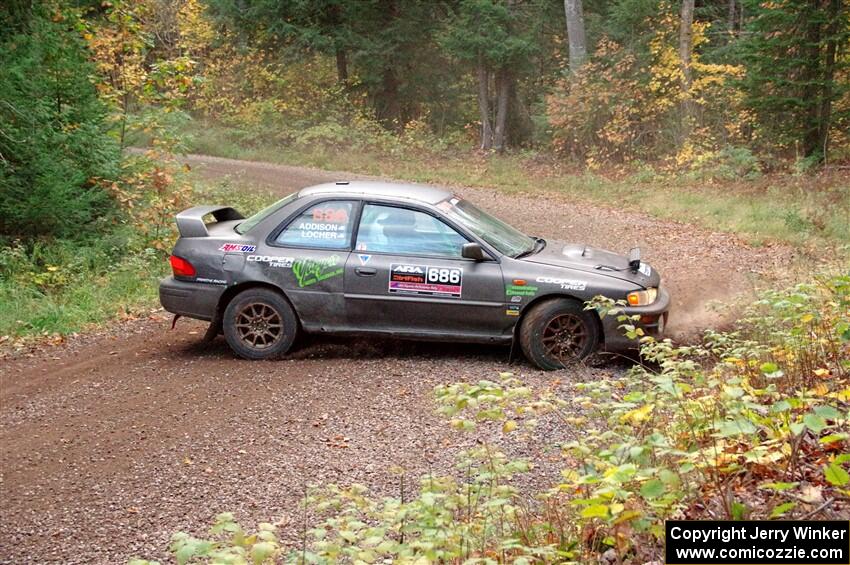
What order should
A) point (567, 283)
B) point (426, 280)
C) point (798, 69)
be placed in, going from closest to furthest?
point (567, 283) < point (426, 280) < point (798, 69)

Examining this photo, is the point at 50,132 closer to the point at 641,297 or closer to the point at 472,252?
the point at 472,252

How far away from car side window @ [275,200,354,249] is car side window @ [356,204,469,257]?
168 millimetres

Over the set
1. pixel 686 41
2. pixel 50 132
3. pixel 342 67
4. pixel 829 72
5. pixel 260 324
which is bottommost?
pixel 260 324

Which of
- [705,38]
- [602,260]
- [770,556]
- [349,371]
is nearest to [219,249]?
[349,371]

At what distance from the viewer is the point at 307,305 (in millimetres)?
8570

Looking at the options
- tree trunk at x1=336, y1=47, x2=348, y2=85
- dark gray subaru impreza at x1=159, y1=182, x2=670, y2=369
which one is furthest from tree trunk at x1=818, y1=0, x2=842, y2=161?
tree trunk at x1=336, y1=47, x2=348, y2=85

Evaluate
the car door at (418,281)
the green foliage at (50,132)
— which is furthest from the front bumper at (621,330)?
the green foliage at (50,132)

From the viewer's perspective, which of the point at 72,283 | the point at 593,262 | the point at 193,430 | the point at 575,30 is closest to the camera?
the point at 193,430

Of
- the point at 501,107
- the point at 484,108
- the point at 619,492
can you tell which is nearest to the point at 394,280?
the point at 619,492

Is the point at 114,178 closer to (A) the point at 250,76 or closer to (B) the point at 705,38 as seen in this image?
(B) the point at 705,38

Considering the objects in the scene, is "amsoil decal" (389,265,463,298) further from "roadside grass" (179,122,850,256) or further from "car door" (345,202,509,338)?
"roadside grass" (179,122,850,256)

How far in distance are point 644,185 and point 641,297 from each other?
13.4m

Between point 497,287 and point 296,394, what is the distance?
2.15m

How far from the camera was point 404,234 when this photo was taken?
8.53 meters
